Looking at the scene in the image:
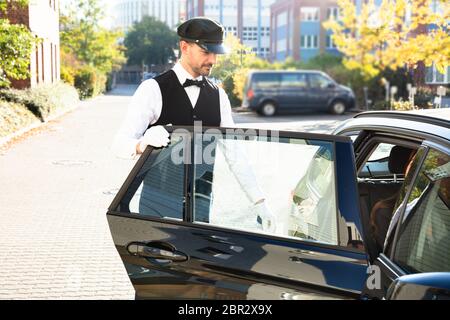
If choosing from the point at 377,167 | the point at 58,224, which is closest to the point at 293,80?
the point at 58,224

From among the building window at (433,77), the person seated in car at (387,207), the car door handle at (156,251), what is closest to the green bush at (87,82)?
the building window at (433,77)

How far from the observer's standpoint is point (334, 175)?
268cm

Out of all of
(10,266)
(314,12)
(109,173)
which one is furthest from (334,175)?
(314,12)

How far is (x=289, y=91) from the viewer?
33.0 m

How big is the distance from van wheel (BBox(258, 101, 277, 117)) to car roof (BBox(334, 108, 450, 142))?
29.0 m

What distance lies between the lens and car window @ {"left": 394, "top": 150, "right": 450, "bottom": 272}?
2.58 meters

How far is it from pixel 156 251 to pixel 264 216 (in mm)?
481

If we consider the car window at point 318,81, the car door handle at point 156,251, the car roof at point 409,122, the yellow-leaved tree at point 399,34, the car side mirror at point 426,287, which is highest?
the yellow-leaved tree at point 399,34

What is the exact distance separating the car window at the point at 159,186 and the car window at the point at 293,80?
30.2 m

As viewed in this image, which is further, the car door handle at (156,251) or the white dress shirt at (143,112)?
the white dress shirt at (143,112)

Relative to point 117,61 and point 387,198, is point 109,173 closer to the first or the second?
point 387,198

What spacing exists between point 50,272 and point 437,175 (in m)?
4.25

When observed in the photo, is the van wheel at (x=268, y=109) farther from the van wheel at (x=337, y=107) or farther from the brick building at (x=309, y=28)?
the brick building at (x=309, y=28)

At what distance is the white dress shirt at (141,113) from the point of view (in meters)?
3.54
